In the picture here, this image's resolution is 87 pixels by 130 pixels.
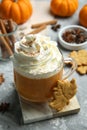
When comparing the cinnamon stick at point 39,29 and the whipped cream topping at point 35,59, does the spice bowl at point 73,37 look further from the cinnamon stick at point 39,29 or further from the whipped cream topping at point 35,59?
the whipped cream topping at point 35,59

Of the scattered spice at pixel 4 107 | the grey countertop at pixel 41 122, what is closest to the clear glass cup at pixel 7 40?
the grey countertop at pixel 41 122

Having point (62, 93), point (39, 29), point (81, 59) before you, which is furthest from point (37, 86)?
point (39, 29)

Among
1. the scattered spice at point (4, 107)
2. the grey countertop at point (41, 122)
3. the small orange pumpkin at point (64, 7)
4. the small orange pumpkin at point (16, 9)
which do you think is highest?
the small orange pumpkin at point (16, 9)

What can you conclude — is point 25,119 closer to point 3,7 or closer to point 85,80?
point 85,80

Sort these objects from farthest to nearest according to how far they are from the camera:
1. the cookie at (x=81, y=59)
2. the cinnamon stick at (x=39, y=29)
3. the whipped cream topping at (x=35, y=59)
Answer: the cinnamon stick at (x=39, y=29)
the cookie at (x=81, y=59)
the whipped cream topping at (x=35, y=59)

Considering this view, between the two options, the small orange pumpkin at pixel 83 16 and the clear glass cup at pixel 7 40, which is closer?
the clear glass cup at pixel 7 40
